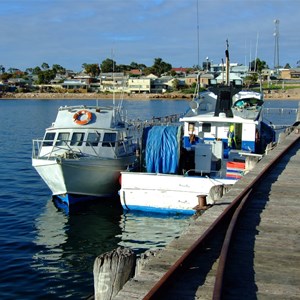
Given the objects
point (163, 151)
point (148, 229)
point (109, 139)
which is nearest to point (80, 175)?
point (109, 139)

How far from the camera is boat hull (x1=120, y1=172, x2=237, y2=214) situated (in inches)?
698

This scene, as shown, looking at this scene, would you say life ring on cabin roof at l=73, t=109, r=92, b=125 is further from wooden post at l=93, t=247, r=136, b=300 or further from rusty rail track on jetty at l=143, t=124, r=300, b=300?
wooden post at l=93, t=247, r=136, b=300

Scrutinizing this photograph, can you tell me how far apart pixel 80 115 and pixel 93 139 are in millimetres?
1471

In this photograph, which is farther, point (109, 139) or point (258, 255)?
point (109, 139)

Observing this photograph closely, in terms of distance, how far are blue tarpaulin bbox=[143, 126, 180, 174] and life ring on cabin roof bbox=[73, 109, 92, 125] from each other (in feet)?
10.5

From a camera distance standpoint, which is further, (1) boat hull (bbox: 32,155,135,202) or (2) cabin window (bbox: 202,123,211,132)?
(2) cabin window (bbox: 202,123,211,132)

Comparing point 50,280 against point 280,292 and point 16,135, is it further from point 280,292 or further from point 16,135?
point 16,135

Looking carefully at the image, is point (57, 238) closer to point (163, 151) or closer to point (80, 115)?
point (163, 151)

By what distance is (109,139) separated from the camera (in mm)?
20938

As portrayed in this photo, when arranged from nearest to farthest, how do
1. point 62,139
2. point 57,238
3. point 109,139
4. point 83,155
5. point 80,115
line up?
point 57,238, point 83,155, point 62,139, point 109,139, point 80,115

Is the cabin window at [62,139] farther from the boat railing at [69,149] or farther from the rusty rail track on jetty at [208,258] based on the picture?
the rusty rail track on jetty at [208,258]

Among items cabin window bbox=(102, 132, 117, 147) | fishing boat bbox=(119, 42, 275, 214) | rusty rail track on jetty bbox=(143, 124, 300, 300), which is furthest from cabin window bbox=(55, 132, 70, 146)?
rusty rail track on jetty bbox=(143, 124, 300, 300)

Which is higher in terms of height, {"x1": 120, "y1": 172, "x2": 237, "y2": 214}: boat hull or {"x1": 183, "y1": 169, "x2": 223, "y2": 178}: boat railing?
{"x1": 183, "y1": 169, "x2": 223, "y2": 178}: boat railing

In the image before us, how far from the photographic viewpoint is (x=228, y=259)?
6742 millimetres
